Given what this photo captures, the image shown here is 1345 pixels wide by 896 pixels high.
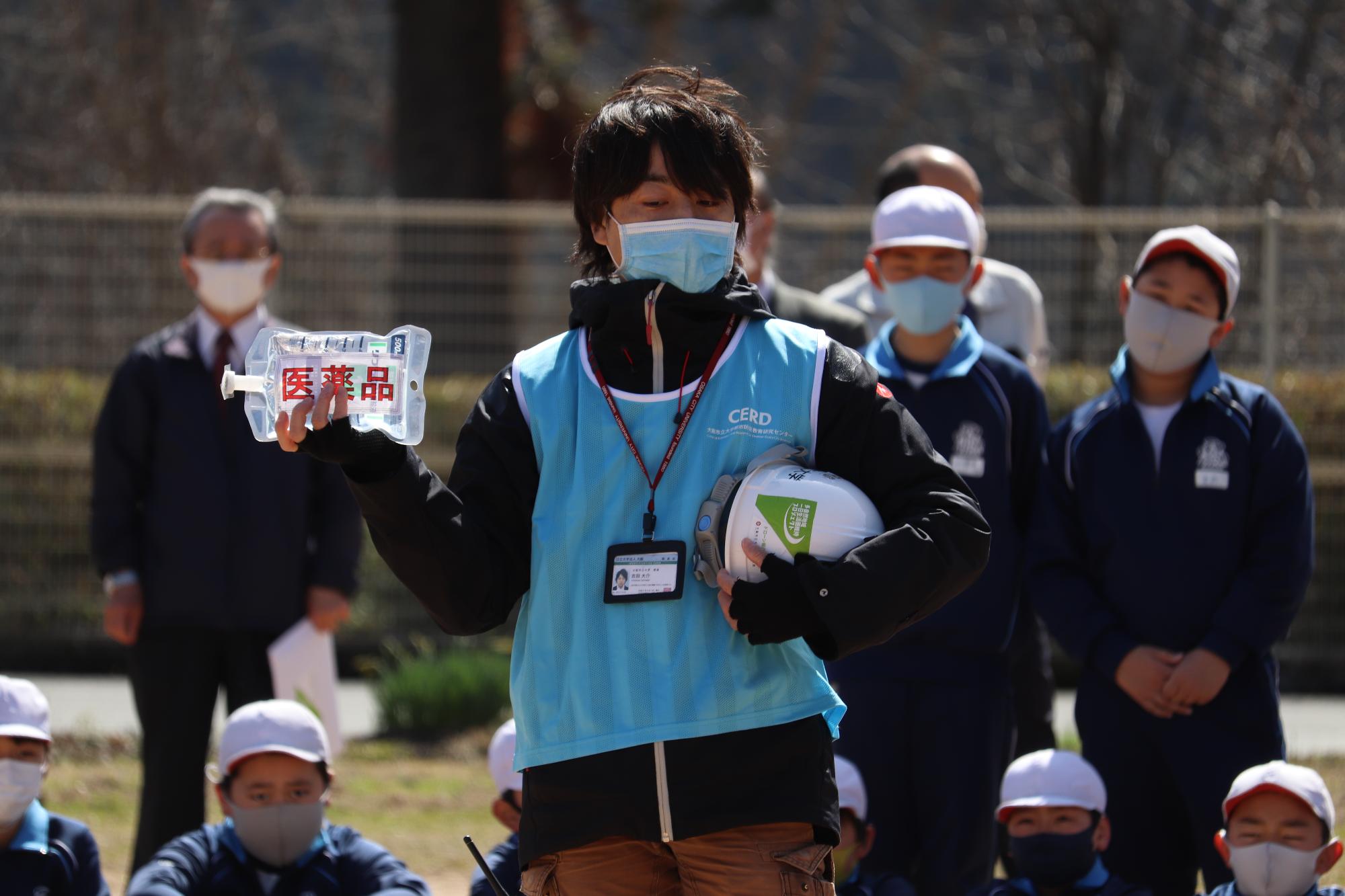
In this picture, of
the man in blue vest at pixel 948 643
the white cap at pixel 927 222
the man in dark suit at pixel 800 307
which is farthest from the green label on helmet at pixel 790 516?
the man in dark suit at pixel 800 307

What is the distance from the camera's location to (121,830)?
7.22m

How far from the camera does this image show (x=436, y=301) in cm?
1048

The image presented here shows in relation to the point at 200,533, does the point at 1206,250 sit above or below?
above

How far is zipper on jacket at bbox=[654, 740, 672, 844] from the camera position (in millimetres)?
2781

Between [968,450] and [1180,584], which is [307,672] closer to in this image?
[968,450]

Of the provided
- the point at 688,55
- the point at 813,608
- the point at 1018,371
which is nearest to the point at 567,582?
the point at 813,608

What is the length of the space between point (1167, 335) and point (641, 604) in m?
2.60

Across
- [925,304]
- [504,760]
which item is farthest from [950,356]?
[504,760]

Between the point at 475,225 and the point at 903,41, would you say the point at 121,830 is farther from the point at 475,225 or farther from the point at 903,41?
the point at 903,41

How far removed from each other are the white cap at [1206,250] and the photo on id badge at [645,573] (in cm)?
267

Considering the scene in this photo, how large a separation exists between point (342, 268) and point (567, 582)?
7.90 meters

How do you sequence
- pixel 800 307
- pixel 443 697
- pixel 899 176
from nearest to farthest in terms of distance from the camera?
1. pixel 800 307
2. pixel 899 176
3. pixel 443 697

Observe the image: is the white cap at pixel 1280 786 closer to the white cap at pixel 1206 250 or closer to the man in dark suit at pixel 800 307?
the white cap at pixel 1206 250

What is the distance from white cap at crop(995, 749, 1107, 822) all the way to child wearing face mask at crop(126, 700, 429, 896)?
157 centimetres
